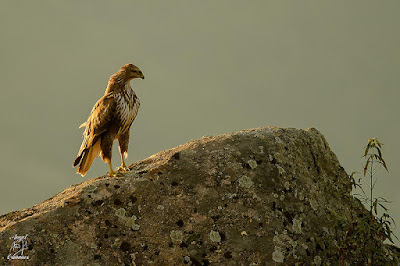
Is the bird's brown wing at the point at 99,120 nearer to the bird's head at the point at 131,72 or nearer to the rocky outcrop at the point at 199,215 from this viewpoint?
the bird's head at the point at 131,72

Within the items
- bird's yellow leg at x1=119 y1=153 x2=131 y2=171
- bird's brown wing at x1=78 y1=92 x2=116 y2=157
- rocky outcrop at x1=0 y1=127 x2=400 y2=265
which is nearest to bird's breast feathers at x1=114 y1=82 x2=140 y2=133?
bird's brown wing at x1=78 y1=92 x2=116 y2=157

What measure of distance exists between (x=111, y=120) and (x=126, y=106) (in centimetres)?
39

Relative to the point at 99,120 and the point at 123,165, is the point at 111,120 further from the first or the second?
the point at 123,165

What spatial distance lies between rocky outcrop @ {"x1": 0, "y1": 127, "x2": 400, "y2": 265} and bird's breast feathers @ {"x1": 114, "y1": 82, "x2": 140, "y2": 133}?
1.30 m

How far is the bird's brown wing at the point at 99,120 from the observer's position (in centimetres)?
933

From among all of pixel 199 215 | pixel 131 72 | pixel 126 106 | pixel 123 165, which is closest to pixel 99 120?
pixel 126 106

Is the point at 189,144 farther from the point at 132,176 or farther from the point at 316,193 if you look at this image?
the point at 316,193

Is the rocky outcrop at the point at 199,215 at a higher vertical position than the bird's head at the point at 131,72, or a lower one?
lower

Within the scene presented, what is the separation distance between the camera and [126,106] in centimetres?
946

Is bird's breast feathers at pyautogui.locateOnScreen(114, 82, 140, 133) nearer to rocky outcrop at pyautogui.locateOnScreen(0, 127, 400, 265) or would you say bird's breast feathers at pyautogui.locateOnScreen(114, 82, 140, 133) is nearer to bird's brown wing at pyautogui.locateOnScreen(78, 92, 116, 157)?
bird's brown wing at pyautogui.locateOnScreen(78, 92, 116, 157)

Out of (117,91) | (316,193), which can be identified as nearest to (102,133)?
(117,91)

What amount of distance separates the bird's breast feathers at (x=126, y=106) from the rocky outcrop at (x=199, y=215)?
130cm

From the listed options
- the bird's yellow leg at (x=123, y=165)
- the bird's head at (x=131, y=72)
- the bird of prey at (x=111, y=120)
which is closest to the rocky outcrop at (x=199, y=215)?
the bird's yellow leg at (x=123, y=165)

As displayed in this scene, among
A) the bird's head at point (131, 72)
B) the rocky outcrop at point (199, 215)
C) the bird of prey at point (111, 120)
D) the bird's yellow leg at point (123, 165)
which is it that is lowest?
the rocky outcrop at point (199, 215)
